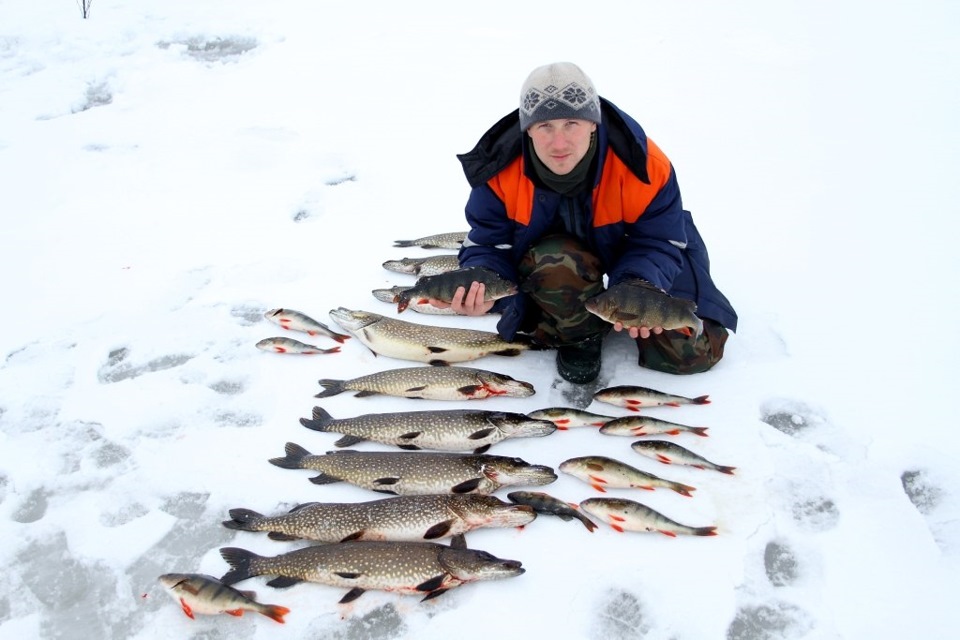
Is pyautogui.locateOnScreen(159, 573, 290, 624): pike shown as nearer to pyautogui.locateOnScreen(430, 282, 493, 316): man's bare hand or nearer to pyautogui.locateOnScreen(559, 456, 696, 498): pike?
pyautogui.locateOnScreen(559, 456, 696, 498): pike

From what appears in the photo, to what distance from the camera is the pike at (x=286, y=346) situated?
409cm

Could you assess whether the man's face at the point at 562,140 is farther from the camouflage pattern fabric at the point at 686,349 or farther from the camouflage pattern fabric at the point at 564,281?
the camouflage pattern fabric at the point at 686,349

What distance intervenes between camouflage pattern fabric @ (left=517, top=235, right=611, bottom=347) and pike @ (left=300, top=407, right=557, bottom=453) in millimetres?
585

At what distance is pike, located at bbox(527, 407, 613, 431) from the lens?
351 cm

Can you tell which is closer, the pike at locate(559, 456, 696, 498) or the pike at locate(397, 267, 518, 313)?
the pike at locate(559, 456, 696, 498)

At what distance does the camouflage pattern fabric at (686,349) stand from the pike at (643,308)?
1.64 ft

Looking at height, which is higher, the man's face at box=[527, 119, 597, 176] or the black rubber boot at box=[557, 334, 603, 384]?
the man's face at box=[527, 119, 597, 176]

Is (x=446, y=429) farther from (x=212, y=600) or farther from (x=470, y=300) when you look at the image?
(x=212, y=600)

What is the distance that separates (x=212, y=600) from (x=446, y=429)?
51.1 inches

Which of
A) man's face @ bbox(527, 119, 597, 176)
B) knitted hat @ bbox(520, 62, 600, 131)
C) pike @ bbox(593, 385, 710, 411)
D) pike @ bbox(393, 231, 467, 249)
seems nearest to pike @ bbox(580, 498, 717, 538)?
pike @ bbox(593, 385, 710, 411)

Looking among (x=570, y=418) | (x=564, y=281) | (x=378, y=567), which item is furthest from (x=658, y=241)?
(x=378, y=567)

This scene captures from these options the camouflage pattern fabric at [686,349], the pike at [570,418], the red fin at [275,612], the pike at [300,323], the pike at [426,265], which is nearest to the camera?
the red fin at [275,612]

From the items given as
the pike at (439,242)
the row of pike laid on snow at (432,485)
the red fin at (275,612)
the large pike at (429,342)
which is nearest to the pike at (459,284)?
the row of pike laid on snow at (432,485)

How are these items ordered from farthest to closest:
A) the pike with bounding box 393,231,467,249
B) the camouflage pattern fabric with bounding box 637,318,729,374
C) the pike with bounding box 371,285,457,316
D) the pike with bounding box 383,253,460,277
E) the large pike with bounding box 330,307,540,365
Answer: the pike with bounding box 393,231,467,249, the pike with bounding box 383,253,460,277, the pike with bounding box 371,285,457,316, the large pike with bounding box 330,307,540,365, the camouflage pattern fabric with bounding box 637,318,729,374
